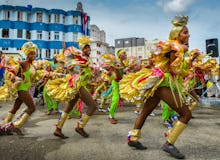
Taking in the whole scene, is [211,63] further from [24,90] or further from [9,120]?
[9,120]

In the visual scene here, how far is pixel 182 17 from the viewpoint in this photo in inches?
154

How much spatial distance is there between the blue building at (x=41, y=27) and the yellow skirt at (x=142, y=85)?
115ft

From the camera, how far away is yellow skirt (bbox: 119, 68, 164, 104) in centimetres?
383

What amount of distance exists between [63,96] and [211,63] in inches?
180

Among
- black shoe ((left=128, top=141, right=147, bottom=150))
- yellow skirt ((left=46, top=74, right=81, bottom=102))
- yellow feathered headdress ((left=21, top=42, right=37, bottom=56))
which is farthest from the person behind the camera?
yellow feathered headdress ((left=21, top=42, right=37, bottom=56))

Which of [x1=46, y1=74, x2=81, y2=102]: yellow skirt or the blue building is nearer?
[x1=46, y1=74, x2=81, y2=102]: yellow skirt

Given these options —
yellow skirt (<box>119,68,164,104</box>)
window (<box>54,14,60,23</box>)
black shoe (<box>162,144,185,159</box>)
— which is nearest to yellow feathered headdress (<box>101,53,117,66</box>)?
yellow skirt (<box>119,68,164,104</box>)

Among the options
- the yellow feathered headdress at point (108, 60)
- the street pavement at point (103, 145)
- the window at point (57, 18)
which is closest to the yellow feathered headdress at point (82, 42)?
the yellow feathered headdress at point (108, 60)

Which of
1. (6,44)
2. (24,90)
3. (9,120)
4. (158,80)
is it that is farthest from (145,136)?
(6,44)

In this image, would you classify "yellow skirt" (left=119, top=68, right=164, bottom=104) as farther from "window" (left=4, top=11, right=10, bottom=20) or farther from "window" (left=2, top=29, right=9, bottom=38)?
"window" (left=4, top=11, right=10, bottom=20)

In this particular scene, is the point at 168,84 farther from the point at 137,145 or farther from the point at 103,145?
the point at 103,145

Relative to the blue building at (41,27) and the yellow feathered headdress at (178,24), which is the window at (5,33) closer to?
the blue building at (41,27)

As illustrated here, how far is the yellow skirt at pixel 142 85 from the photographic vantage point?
12.6 ft

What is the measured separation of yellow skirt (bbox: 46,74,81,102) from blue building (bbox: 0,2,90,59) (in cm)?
3394
